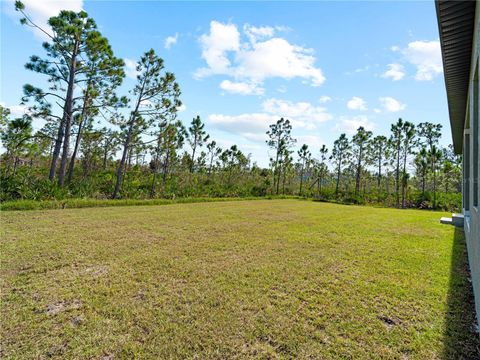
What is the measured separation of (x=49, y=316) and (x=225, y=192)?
1582 centimetres

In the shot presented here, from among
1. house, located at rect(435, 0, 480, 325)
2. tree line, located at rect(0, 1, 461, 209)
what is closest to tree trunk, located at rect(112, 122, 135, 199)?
tree line, located at rect(0, 1, 461, 209)

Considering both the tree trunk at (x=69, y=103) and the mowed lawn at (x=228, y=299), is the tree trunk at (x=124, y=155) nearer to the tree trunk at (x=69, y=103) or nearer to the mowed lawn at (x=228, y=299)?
the tree trunk at (x=69, y=103)

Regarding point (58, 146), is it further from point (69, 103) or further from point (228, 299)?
point (228, 299)

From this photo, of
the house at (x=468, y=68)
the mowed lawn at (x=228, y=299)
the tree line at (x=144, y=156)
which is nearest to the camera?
the mowed lawn at (x=228, y=299)

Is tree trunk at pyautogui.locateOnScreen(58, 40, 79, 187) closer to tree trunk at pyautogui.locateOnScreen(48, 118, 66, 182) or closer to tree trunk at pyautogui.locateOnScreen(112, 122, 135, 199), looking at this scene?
tree trunk at pyautogui.locateOnScreen(48, 118, 66, 182)

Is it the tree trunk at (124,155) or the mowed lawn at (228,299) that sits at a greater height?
the tree trunk at (124,155)

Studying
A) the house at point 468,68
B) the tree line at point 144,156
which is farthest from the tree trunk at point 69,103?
the house at point 468,68

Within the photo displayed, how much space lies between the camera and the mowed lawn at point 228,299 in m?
Result: 1.81

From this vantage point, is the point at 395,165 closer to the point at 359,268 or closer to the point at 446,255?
the point at 446,255

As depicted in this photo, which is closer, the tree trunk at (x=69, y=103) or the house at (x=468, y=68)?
the house at (x=468, y=68)

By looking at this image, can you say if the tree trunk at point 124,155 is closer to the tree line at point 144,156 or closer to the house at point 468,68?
the tree line at point 144,156

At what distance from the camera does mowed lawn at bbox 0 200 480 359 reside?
1.81m

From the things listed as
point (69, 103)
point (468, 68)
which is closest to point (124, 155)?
point (69, 103)

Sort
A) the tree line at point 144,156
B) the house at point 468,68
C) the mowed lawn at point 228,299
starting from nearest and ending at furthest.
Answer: the mowed lawn at point 228,299, the house at point 468,68, the tree line at point 144,156
